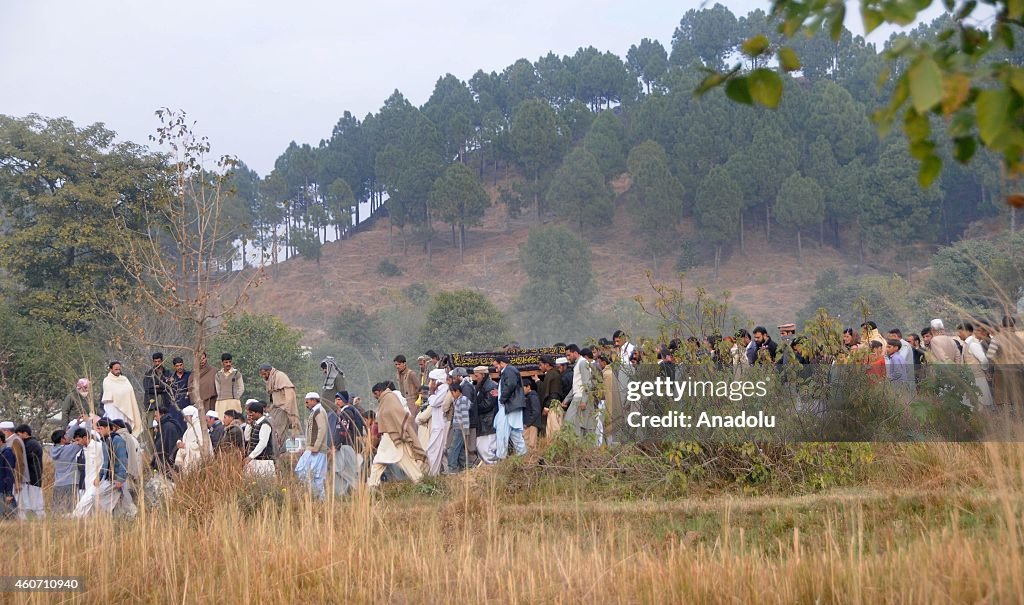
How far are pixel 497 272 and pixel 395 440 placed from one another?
178 feet

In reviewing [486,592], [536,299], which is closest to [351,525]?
[486,592]

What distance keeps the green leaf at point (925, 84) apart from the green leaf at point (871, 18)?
0.19 meters

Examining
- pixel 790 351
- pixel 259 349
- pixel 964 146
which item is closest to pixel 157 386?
pixel 790 351

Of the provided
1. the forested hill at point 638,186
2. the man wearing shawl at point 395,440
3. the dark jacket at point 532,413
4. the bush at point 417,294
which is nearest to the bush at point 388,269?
the forested hill at point 638,186

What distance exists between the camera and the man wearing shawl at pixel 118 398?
12.1m

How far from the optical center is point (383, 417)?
11781 millimetres

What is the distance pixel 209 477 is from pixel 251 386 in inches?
869

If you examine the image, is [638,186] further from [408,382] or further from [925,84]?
[925,84]

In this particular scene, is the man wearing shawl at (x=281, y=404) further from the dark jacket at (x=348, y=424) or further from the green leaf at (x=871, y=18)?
the green leaf at (x=871, y=18)

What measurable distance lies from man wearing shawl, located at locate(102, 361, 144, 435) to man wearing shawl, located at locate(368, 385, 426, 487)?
2.89 metres

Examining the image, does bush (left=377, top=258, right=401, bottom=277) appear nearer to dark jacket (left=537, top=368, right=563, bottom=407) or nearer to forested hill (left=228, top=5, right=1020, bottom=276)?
forested hill (left=228, top=5, right=1020, bottom=276)

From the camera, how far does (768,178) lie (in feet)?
194

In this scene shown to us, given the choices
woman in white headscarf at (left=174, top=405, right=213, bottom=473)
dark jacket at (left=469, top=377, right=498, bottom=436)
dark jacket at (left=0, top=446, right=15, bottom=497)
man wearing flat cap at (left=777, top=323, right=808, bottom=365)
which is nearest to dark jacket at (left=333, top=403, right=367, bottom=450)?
woman in white headscarf at (left=174, top=405, right=213, bottom=473)

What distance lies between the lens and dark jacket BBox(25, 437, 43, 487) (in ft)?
33.7
